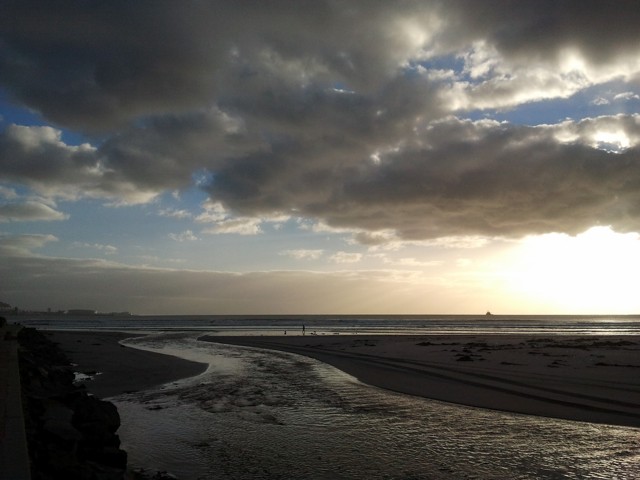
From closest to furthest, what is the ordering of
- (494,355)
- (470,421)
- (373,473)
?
(373,473)
(470,421)
(494,355)

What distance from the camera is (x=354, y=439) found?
34.9ft

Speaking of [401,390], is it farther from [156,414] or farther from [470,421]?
[156,414]

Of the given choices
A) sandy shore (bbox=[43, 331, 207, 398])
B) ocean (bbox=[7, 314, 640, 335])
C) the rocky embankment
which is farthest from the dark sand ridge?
ocean (bbox=[7, 314, 640, 335])

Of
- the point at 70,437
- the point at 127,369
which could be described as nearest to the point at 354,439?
the point at 70,437

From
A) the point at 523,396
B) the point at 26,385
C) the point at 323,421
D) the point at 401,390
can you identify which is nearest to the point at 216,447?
the point at 323,421

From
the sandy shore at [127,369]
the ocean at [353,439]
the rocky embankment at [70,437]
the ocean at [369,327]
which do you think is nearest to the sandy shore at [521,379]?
the ocean at [353,439]

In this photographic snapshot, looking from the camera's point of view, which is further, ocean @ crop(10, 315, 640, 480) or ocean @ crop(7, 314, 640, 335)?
ocean @ crop(7, 314, 640, 335)

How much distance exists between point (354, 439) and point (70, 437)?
6056 mm

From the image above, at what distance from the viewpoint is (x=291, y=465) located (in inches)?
350

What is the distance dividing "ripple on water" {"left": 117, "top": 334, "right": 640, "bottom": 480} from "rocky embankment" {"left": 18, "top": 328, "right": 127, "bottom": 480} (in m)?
0.92

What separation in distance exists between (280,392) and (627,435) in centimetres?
1104

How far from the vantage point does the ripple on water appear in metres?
8.55

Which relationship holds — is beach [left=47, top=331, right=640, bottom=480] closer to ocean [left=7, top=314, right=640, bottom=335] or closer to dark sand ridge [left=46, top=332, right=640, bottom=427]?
dark sand ridge [left=46, top=332, right=640, bottom=427]

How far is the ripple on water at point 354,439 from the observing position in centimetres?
855
